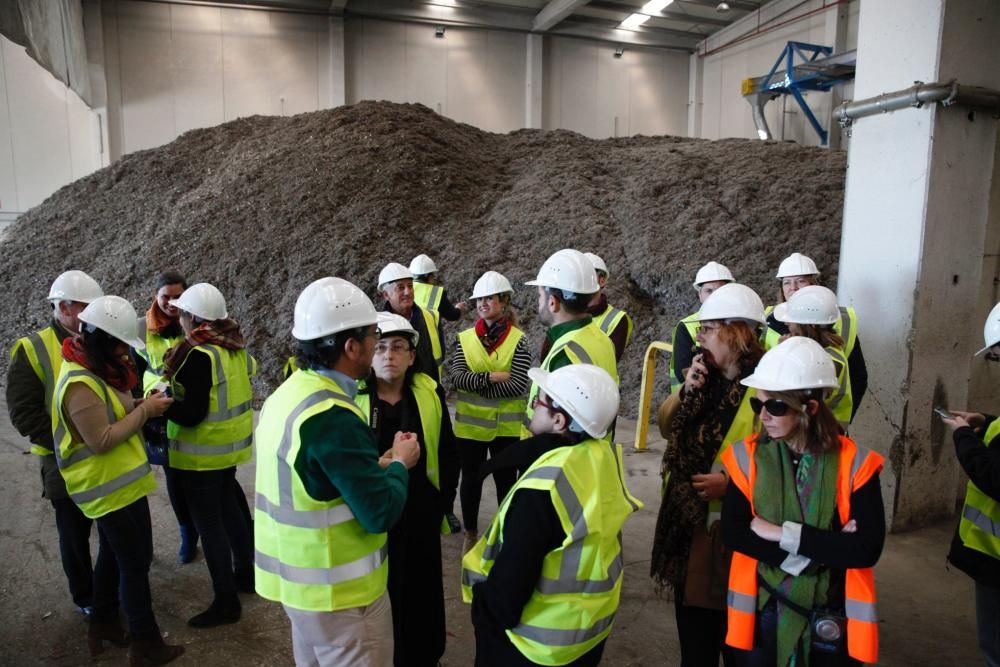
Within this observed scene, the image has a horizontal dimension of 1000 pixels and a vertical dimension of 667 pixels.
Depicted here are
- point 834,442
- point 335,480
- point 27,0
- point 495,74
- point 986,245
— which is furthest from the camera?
point 495,74

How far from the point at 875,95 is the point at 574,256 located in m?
2.67

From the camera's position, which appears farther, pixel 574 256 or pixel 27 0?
pixel 27 0

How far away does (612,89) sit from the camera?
2081cm

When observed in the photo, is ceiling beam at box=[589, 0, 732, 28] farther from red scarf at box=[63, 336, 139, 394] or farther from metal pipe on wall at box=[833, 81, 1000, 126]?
red scarf at box=[63, 336, 139, 394]

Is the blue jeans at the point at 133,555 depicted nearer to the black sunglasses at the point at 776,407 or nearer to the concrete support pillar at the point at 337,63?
the black sunglasses at the point at 776,407

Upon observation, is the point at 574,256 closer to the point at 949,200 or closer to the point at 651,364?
the point at 949,200

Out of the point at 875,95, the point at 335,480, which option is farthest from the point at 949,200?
the point at 335,480

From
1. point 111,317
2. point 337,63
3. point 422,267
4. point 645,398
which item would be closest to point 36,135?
point 337,63

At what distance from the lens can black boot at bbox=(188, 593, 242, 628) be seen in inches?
132

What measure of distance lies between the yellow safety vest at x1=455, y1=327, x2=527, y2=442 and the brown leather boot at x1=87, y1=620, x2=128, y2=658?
201cm

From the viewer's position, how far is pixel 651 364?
6512mm

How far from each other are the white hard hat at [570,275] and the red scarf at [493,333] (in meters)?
0.98

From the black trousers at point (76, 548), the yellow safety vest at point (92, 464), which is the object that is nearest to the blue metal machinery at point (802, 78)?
the yellow safety vest at point (92, 464)

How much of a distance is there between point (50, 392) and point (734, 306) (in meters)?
3.13
